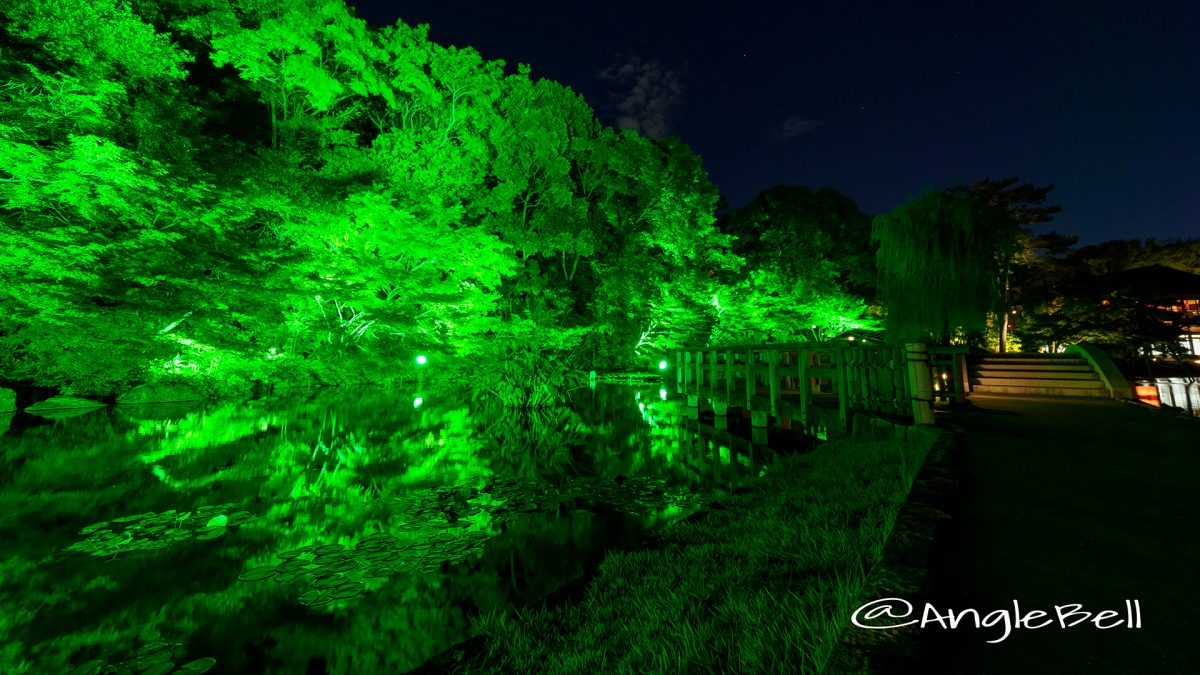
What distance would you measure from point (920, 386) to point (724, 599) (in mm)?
5019

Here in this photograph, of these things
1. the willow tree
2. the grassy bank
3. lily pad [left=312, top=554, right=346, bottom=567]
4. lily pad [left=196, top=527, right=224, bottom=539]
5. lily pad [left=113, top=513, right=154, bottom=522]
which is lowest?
lily pad [left=312, top=554, right=346, bottom=567]

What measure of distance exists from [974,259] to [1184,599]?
1302 cm

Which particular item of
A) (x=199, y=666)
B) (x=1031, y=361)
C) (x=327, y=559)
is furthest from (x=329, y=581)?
(x=1031, y=361)

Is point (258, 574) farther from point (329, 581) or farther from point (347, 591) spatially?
point (347, 591)

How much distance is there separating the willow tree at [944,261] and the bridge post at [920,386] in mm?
8232

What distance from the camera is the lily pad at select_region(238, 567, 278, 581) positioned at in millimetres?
4298

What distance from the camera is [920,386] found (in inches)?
246

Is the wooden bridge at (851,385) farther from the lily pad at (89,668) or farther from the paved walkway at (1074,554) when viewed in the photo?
the lily pad at (89,668)

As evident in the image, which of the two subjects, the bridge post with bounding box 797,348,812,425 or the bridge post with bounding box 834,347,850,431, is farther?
the bridge post with bounding box 797,348,812,425

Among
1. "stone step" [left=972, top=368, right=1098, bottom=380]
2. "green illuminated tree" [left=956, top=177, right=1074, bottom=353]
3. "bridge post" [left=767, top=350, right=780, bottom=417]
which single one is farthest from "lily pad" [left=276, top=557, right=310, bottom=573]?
"green illuminated tree" [left=956, top=177, right=1074, bottom=353]

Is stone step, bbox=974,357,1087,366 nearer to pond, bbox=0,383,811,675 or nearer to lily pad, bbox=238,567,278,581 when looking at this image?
pond, bbox=0,383,811,675

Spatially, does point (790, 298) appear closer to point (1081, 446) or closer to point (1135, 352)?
point (1135, 352)

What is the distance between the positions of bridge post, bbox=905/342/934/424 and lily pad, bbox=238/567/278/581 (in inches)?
307
